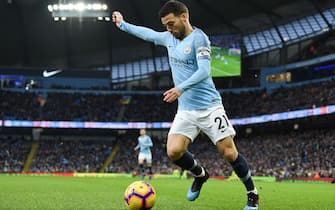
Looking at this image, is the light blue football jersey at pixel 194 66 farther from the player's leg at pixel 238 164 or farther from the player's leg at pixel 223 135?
the player's leg at pixel 238 164

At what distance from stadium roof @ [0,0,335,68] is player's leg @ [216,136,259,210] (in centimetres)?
4051

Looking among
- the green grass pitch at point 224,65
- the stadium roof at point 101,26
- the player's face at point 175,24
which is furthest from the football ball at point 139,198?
the green grass pitch at point 224,65

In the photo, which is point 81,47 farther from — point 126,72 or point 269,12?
point 269,12

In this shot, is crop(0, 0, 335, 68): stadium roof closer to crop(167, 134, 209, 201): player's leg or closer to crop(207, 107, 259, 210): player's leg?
crop(167, 134, 209, 201): player's leg

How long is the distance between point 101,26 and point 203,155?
1854 cm

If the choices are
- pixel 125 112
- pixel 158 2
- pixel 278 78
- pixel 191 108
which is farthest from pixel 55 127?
pixel 191 108

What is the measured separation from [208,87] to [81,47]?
167ft

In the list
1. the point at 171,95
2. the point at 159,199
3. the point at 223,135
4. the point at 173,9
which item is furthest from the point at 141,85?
the point at 171,95

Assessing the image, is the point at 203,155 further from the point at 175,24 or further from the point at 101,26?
the point at 175,24

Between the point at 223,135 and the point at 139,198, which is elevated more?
the point at 223,135

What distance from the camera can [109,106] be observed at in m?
59.0

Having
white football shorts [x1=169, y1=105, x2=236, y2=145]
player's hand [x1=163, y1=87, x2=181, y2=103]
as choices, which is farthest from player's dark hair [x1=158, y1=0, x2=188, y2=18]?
white football shorts [x1=169, y1=105, x2=236, y2=145]

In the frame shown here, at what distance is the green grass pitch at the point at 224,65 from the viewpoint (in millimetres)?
47344

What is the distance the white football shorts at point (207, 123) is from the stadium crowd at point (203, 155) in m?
30.4
